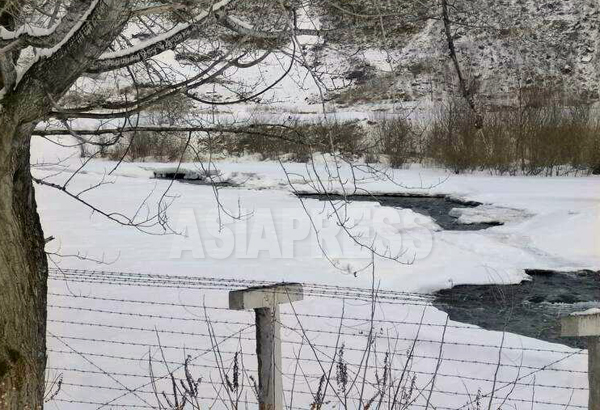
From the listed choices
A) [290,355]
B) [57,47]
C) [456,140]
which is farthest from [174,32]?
[456,140]

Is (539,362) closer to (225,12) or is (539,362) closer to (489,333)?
(489,333)

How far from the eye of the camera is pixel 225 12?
2941 millimetres

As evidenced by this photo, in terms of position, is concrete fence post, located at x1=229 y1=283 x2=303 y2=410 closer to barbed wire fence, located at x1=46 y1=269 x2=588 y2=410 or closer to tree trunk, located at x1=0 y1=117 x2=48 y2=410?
barbed wire fence, located at x1=46 y1=269 x2=588 y2=410

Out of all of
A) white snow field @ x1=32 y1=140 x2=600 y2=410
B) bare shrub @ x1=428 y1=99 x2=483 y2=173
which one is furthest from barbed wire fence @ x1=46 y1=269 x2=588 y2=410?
bare shrub @ x1=428 y1=99 x2=483 y2=173

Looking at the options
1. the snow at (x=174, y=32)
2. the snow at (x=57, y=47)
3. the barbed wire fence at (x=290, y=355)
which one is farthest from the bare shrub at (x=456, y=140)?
the snow at (x=57, y=47)

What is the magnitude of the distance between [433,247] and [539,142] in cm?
1010

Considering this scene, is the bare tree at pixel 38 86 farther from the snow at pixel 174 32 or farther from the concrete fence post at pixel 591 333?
the concrete fence post at pixel 591 333

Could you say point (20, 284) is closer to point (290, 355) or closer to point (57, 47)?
point (57, 47)

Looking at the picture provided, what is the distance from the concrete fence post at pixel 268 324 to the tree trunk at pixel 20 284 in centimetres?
84

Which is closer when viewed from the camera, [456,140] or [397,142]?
[456,140]

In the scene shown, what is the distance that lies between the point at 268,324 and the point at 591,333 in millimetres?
1270

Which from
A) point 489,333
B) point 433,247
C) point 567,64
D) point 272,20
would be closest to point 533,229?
point 433,247

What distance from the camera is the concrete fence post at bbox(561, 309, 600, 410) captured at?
271 cm

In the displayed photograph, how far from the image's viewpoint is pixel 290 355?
502 cm
